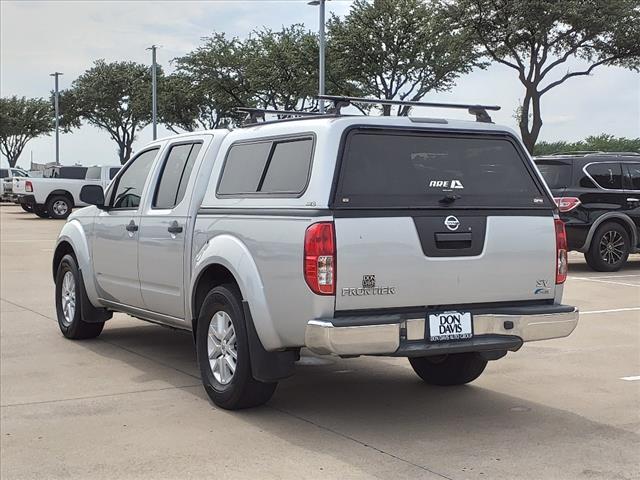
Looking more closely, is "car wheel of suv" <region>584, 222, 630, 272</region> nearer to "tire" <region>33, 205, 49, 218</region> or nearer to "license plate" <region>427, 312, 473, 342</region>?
"license plate" <region>427, 312, 473, 342</region>

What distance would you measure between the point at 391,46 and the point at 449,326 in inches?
1422

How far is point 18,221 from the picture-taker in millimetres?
30031

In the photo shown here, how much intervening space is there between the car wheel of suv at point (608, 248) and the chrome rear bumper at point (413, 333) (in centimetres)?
904

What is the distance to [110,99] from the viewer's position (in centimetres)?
6525

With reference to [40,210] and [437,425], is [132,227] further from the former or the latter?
[40,210]

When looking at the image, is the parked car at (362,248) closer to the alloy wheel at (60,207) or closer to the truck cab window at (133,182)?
the truck cab window at (133,182)

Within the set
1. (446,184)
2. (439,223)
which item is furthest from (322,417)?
(446,184)

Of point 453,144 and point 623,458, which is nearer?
point 623,458

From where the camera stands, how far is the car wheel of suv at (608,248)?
1461cm

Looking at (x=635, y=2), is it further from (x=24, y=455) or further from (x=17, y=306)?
(x=24, y=455)

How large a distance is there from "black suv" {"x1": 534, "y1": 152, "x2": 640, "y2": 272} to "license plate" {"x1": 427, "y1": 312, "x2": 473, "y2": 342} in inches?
359

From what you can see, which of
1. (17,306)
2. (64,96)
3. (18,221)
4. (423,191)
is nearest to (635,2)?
(18,221)

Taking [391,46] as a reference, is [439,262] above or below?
below

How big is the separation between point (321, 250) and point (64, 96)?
217 ft
